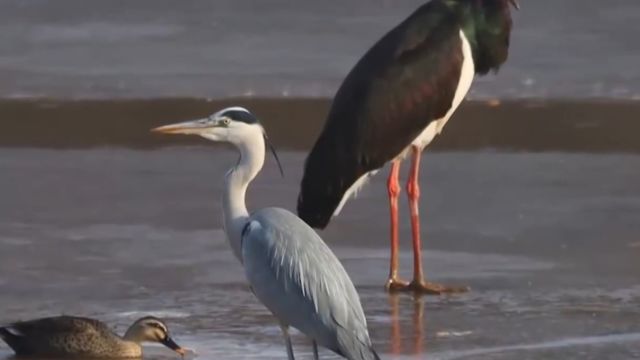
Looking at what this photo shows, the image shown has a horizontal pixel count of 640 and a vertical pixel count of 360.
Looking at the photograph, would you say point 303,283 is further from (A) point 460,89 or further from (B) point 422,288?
(A) point 460,89

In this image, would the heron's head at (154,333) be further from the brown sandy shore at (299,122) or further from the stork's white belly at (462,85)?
the brown sandy shore at (299,122)

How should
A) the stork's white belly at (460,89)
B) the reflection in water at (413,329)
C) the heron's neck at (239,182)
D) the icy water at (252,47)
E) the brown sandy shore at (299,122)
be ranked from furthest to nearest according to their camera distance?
the icy water at (252,47), the brown sandy shore at (299,122), the stork's white belly at (460,89), the reflection in water at (413,329), the heron's neck at (239,182)

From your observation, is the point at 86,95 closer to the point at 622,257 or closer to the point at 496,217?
the point at 496,217

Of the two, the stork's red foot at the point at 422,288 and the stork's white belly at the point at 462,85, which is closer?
the stork's red foot at the point at 422,288

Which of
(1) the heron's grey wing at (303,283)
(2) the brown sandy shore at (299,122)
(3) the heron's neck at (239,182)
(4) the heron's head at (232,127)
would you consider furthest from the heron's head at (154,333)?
(2) the brown sandy shore at (299,122)

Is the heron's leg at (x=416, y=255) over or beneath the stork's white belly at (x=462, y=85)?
beneath

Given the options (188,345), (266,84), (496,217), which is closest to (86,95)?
(266,84)

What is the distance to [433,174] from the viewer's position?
Result: 40.0 ft

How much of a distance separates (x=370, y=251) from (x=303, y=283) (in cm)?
284

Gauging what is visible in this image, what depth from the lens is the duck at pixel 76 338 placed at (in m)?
8.09

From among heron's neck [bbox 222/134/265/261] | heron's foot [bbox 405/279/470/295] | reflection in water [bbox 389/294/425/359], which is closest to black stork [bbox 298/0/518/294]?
heron's foot [bbox 405/279/470/295]

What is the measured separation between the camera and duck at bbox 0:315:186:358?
8.09 metres

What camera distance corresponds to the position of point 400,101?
984 cm

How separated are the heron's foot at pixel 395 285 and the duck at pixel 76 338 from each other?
1613 mm
